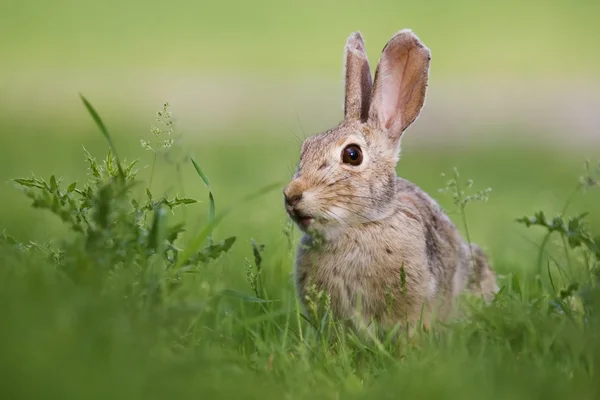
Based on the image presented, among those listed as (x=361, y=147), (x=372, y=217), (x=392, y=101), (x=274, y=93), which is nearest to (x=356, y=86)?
(x=392, y=101)

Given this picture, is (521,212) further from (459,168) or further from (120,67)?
(120,67)

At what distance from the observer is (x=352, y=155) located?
14.5 ft

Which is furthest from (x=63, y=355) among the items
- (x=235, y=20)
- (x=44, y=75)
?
(x=235, y=20)

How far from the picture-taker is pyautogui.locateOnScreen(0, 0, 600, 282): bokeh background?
8227mm

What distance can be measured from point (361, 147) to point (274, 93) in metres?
10.7

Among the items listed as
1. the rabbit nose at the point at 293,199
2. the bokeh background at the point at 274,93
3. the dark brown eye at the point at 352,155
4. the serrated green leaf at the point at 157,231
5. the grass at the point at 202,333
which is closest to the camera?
the grass at the point at 202,333

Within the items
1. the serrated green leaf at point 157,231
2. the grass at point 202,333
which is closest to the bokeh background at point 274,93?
the grass at point 202,333

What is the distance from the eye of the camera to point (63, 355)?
2.63 metres

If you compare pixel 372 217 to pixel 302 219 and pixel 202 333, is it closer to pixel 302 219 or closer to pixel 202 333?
pixel 302 219

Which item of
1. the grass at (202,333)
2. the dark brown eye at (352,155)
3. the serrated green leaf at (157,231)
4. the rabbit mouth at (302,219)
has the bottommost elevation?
the grass at (202,333)

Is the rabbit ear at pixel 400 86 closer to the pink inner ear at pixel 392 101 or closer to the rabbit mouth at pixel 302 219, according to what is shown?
the pink inner ear at pixel 392 101

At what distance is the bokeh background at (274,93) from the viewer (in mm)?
8227

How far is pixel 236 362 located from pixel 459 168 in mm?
7023

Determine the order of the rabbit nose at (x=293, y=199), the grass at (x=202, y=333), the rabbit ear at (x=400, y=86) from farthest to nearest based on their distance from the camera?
the rabbit ear at (x=400, y=86), the rabbit nose at (x=293, y=199), the grass at (x=202, y=333)
